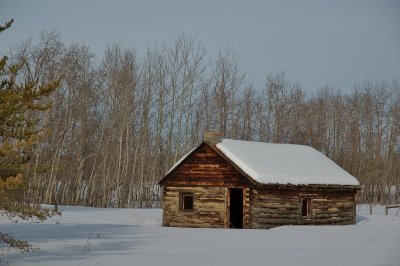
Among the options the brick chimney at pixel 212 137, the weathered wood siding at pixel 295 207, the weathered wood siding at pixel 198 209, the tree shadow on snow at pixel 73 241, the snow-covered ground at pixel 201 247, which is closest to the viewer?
the snow-covered ground at pixel 201 247

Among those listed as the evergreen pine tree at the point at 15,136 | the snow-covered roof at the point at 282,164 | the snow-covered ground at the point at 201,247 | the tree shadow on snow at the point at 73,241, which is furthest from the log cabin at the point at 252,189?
the evergreen pine tree at the point at 15,136

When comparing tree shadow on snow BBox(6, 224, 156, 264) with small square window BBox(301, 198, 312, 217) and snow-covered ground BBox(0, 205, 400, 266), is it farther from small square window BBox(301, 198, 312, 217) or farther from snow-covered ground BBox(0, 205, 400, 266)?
small square window BBox(301, 198, 312, 217)

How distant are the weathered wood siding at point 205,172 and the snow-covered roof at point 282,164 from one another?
0.54 metres

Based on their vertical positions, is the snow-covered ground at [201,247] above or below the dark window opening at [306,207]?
below

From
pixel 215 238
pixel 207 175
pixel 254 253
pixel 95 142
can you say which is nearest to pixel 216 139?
pixel 207 175

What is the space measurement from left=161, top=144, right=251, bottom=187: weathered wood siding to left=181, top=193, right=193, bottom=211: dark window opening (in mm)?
696

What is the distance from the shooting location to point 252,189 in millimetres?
25891

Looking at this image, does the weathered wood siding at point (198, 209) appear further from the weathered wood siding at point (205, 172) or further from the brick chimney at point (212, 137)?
the brick chimney at point (212, 137)

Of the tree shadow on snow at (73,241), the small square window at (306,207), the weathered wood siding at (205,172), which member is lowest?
the tree shadow on snow at (73,241)

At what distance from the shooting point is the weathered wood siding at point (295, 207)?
2592 cm

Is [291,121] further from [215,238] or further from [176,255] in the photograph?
[176,255]

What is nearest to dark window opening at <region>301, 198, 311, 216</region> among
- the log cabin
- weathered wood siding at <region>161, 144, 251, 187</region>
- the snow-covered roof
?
the log cabin

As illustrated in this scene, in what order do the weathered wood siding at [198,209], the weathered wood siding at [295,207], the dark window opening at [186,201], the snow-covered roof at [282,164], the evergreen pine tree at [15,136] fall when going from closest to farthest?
the evergreen pine tree at [15,136], the weathered wood siding at [295,207], the snow-covered roof at [282,164], the weathered wood siding at [198,209], the dark window opening at [186,201]

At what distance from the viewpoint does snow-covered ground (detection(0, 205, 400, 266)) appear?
13.0 m
